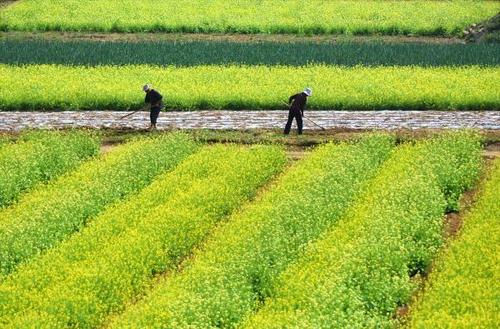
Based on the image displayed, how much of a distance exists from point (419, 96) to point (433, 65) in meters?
5.78

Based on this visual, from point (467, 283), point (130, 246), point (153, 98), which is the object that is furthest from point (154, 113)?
point (467, 283)

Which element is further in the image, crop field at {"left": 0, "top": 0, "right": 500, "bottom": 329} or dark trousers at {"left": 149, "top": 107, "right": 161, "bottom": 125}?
dark trousers at {"left": 149, "top": 107, "right": 161, "bottom": 125}

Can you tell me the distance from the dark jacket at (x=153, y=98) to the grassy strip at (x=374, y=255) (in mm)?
7108

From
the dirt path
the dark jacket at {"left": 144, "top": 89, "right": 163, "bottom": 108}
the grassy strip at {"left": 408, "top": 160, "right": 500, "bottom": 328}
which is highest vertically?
the dark jacket at {"left": 144, "top": 89, "right": 163, "bottom": 108}

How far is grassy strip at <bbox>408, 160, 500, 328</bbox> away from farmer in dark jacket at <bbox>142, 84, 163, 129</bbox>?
423 inches

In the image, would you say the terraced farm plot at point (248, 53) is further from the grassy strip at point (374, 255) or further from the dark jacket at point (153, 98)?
the grassy strip at point (374, 255)

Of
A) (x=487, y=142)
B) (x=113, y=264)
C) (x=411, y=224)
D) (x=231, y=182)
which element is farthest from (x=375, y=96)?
(x=113, y=264)

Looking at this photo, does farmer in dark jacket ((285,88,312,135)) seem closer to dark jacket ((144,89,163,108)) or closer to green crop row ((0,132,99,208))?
dark jacket ((144,89,163,108))

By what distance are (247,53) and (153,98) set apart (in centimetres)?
1177

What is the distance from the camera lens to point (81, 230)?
23047 mm

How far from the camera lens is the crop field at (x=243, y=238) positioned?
18.8 m

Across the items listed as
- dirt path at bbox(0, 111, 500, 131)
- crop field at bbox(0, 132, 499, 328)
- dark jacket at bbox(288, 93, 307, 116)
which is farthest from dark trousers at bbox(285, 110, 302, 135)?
crop field at bbox(0, 132, 499, 328)

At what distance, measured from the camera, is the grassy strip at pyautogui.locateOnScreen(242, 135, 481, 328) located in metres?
18.4

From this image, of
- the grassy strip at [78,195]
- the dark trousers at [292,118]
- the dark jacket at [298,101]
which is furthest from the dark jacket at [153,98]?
the dark jacket at [298,101]
